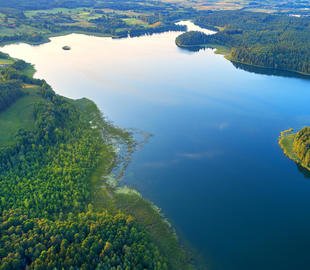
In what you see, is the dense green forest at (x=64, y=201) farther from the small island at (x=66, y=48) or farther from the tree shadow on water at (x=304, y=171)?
the small island at (x=66, y=48)

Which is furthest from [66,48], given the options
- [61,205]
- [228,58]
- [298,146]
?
[298,146]

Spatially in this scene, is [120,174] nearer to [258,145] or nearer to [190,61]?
[258,145]

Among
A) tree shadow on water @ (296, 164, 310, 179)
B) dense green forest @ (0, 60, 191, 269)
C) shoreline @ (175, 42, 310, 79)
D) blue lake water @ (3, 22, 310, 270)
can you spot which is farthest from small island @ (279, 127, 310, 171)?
shoreline @ (175, 42, 310, 79)

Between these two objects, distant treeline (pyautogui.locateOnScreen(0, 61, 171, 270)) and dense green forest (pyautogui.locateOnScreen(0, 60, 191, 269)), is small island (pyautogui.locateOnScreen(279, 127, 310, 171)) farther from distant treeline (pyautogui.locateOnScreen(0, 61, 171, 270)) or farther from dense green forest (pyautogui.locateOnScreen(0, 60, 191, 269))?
distant treeline (pyautogui.locateOnScreen(0, 61, 171, 270))

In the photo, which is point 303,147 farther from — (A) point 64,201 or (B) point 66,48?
(B) point 66,48

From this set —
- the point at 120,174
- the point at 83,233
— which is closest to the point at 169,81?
the point at 120,174

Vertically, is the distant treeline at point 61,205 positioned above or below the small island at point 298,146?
above

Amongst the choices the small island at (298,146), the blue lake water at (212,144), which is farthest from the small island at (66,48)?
the small island at (298,146)

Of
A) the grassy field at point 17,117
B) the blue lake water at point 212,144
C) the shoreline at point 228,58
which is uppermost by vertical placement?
the grassy field at point 17,117
